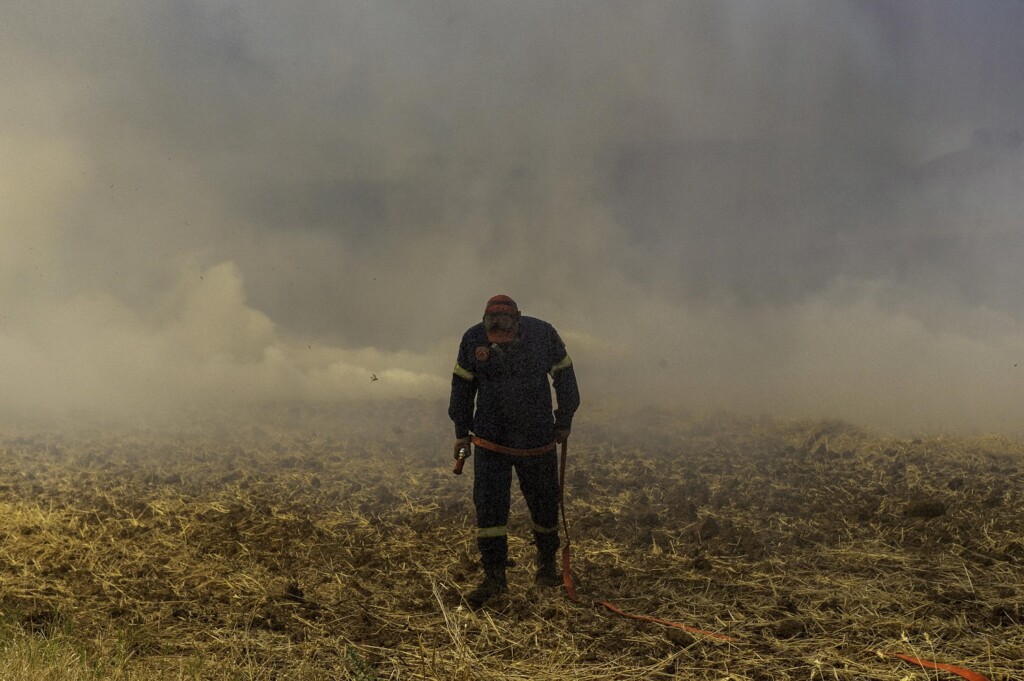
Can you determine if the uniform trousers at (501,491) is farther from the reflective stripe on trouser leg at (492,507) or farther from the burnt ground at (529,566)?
the burnt ground at (529,566)

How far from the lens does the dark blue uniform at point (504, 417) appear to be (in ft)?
22.9

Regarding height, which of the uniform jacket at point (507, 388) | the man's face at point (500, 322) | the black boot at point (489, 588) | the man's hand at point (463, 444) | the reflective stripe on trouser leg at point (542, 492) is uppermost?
the man's face at point (500, 322)

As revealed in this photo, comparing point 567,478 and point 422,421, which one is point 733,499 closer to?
point 567,478

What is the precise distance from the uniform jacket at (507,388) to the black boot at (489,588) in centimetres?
113

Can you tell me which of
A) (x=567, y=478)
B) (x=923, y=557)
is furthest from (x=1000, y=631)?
(x=567, y=478)

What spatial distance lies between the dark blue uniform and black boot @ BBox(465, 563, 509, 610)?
8cm

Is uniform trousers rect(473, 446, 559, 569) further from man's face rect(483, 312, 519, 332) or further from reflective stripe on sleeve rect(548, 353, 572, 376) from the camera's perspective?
man's face rect(483, 312, 519, 332)

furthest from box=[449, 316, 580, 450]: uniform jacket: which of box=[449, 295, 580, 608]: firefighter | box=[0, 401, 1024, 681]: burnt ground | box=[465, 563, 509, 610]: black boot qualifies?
box=[0, 401, 1024, 681]: burnt ground

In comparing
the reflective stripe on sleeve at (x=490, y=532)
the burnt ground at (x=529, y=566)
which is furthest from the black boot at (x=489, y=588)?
the reflective stripe on sleeve at (x=490, y=532)

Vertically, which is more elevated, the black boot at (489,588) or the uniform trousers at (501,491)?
the uniform trousers at (501,491)

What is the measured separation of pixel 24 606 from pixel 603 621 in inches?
208

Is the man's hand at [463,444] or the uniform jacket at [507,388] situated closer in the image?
the uniform jacket at [507,388]

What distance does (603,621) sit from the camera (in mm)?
6180

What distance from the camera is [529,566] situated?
795 centimetres
